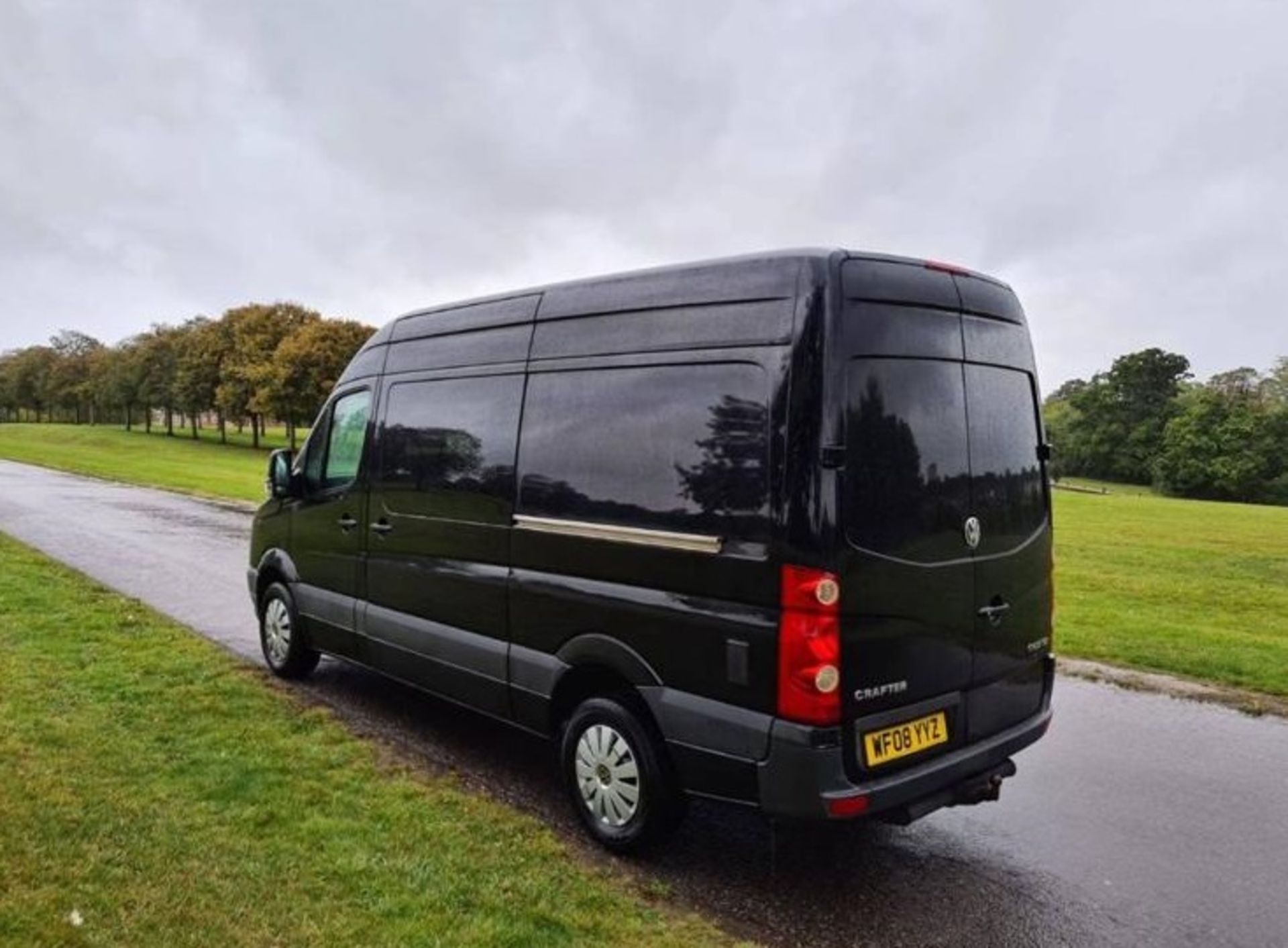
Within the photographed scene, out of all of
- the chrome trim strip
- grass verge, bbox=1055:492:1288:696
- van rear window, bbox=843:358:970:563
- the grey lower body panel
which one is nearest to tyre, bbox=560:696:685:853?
the grey lower body panel

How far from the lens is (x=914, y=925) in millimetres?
3541

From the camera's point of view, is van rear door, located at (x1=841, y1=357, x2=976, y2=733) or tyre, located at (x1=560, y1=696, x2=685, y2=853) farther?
tyre, located at (x1=560, y1=696, x2=685, y2=853)

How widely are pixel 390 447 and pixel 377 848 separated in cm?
260

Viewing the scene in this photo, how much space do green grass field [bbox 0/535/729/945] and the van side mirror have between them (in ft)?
5.06

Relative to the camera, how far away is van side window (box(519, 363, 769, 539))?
3611mm

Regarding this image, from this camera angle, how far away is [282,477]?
22.0ft

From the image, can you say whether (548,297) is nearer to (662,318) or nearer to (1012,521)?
(662,318)

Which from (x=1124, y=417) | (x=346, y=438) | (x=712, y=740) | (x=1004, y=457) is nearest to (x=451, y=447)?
(x=346, y=438)

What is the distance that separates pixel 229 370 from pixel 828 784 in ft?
194

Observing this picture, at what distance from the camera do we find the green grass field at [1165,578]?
26.6 feet

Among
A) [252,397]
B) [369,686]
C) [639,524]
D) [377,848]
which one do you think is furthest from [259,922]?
[252,397]

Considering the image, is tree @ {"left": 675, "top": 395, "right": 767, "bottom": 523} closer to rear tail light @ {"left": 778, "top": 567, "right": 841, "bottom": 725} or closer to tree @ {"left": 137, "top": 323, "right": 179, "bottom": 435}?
rear tail light @ {"left": 778, "top": 567, "right": 841, "bottom": 725}

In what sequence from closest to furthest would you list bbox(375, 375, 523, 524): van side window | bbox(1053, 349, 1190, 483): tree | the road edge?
bbox(375, 375, 523, 524): van side window, the road edge, bbox(1053, 349, 1190, 483): tree

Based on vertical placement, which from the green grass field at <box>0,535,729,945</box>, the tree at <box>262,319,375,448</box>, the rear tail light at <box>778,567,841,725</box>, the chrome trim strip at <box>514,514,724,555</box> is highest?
the tree at <box>262,319,375,448</box>
